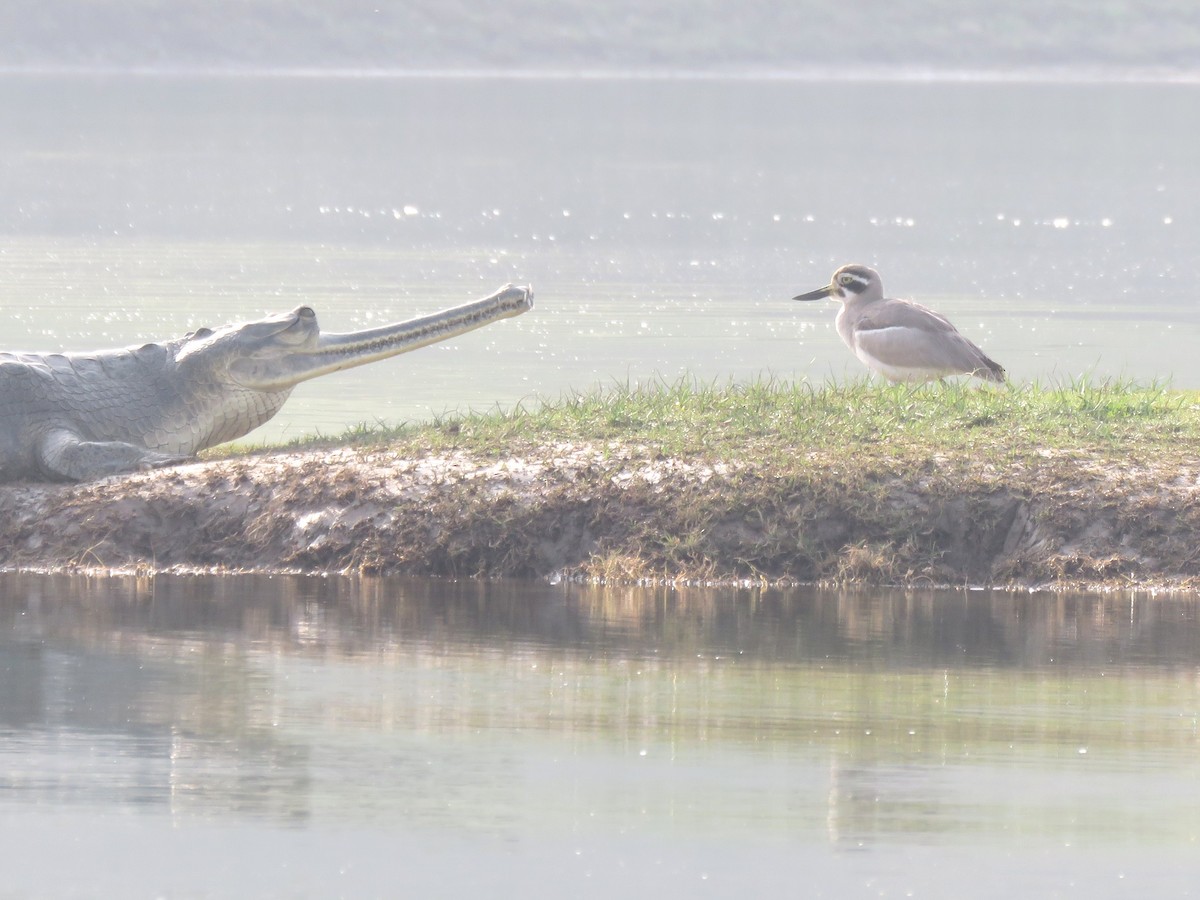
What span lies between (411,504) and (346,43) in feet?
324

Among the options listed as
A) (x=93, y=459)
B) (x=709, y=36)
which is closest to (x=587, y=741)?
(x=93, y=459)

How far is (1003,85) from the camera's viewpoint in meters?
109

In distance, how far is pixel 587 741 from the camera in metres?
6.03

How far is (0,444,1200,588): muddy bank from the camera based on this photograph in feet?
27.6

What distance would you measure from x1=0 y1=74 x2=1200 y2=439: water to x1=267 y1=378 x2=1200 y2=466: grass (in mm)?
1446

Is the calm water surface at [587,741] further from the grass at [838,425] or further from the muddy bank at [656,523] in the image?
the grass at [838,425]

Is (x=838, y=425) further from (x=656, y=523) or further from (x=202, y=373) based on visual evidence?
(x=202, y=373)

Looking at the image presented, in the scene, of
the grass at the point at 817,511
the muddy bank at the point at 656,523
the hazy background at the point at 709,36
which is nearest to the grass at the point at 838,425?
the grass at the point at 817,511

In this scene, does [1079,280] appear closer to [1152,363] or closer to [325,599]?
[1152,363]

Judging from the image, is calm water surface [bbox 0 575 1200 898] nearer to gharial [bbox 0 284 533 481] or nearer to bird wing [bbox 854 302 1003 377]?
gharial [bbox 0 284 533 481]

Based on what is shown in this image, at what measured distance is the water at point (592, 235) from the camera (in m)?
19.2

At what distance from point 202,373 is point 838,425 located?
3439 millimetres

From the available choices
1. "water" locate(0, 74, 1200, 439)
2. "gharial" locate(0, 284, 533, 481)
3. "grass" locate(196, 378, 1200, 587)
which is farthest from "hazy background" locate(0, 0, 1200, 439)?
"grass" locate(196, 378, 1200, 587)

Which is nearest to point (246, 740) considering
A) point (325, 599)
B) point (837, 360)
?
point (325, 599)
